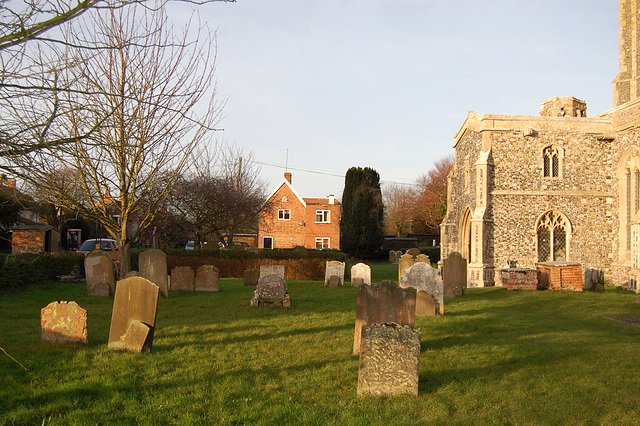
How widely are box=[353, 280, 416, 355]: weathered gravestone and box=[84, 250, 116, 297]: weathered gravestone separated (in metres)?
9.31

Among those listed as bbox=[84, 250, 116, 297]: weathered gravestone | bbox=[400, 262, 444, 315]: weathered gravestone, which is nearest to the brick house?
bbox=[84, 250, 116, 297]: weathered gravestone

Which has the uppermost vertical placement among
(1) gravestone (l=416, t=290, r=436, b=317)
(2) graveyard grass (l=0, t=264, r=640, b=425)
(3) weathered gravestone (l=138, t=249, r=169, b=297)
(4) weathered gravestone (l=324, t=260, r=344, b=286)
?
(3) weathered gravestone (l=138, t=249, r=169, b=297)

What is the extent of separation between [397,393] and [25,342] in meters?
6.00

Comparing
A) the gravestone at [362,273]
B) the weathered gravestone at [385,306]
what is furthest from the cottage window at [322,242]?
the weathered gravestone at [385,306]

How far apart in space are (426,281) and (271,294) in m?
3.84

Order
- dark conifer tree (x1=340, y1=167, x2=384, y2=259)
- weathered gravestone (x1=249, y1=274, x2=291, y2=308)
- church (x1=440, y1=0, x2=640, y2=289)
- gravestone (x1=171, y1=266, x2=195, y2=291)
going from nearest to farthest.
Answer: weathered gravestone (x1=249, y1=274, x2=291, y2=308) → gravestone (x1=171, y1=266, x2=195, y2=291) → church (x1=440, y1=0, x2=640, y2=289) → dark conifer tree (x1=340, y1=167, x2=384, y2=259)

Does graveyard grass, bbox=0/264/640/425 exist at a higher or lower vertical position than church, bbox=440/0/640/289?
lower

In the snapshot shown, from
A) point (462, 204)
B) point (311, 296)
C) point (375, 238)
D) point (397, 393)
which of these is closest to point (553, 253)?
point (462, 204)

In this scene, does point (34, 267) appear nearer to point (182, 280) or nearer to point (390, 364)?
point (182, 280)

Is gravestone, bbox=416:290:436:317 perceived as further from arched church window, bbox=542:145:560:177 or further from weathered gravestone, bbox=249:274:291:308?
arched church window, bbox=542:145:560:177

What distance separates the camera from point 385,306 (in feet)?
27.6

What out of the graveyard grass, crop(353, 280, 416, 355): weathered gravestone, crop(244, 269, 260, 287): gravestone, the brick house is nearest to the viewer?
the graveyard grass

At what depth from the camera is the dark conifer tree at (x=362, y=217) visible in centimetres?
4406

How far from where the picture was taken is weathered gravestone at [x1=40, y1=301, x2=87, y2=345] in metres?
8.11
